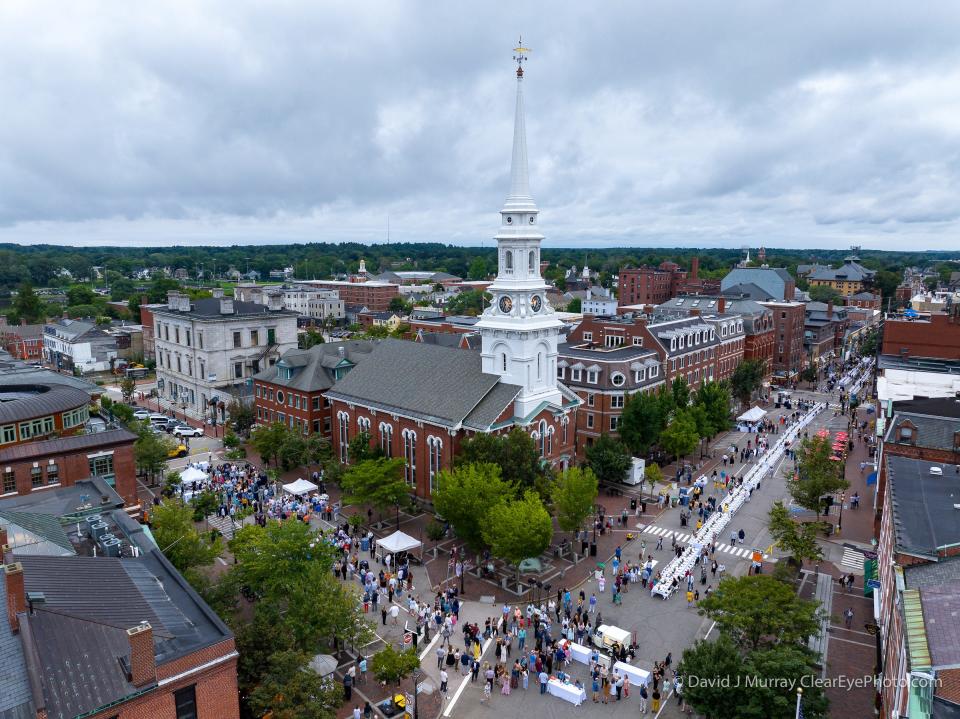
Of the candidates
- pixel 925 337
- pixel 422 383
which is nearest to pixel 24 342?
pixel 422 383

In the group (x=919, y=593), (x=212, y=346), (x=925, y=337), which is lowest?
(x=919, y=593)

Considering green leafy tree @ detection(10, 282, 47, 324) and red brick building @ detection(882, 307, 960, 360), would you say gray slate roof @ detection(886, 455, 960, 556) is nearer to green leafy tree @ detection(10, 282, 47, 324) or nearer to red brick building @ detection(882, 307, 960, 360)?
red brick building @ detection(882, 307, 960, 360)

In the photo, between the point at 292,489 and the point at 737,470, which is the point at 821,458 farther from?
the point at 292,489


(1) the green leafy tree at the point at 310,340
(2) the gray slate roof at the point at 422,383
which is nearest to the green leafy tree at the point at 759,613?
(2) the gray slate roof at the point at 422,383

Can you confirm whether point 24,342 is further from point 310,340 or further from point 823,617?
point 823,617

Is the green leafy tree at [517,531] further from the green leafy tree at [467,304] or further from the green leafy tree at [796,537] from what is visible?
the green leafy tree at [467,304]

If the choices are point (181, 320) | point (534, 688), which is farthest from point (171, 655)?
point (181, 320)

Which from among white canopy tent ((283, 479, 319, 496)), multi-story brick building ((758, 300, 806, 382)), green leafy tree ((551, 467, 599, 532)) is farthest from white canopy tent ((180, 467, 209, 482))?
multi-story brick building ((758, 300, 806, 382))
